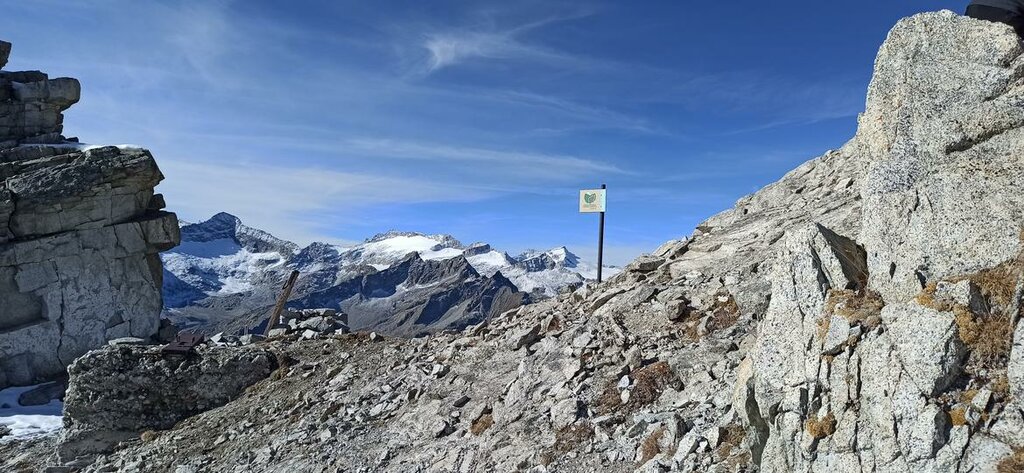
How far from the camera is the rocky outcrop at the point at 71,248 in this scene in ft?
Result: 111

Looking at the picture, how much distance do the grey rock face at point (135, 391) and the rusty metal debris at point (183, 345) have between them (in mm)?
234

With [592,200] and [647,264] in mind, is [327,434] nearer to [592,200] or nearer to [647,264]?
[647,264]

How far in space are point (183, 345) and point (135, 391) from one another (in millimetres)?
2040

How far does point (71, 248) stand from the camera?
115ft

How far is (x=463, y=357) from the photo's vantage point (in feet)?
57.1

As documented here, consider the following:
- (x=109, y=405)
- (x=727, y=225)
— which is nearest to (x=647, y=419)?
(x=727, y=225)

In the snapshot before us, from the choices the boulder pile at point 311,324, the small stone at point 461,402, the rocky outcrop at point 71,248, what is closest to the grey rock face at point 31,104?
the rocky outcrop at point 71,248

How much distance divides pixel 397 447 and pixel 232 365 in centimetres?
1010

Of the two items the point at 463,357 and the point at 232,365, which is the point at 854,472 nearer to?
the point at 463,357

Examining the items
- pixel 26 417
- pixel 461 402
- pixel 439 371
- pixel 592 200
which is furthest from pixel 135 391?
pixel 592 200

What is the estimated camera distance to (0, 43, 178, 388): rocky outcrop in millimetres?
33781

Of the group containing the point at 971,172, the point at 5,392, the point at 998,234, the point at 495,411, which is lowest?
the point at 5,392

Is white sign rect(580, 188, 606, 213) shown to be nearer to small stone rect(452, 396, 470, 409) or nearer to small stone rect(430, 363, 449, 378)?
small stone rect(430, 363, 449, 378)

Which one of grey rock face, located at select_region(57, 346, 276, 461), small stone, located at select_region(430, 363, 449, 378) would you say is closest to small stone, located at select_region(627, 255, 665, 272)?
small stone, located at select_region(430, 363, 449, 378)
